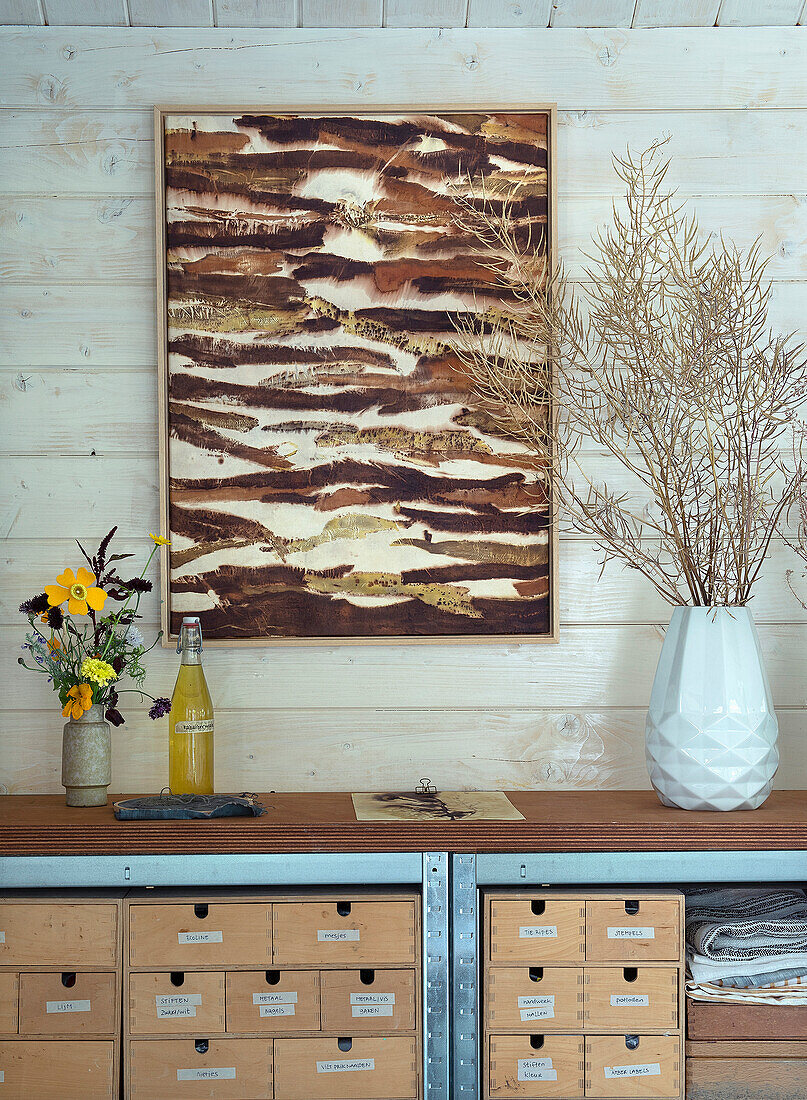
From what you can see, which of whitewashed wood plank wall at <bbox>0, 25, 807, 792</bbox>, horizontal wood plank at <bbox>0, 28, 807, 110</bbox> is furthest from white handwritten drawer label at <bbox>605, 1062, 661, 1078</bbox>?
horizontal wood plank at <bbox>0, 28, 807, 110</bbox>

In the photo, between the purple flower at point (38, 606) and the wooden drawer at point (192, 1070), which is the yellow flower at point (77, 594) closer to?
the purple flower at point (38, 606)

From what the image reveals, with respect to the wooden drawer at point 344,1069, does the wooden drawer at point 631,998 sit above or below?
above

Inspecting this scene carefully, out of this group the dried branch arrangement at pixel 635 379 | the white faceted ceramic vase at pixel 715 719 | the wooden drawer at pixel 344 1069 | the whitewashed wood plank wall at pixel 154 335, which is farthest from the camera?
the whitewashed wood plank wall at pixel 154 335

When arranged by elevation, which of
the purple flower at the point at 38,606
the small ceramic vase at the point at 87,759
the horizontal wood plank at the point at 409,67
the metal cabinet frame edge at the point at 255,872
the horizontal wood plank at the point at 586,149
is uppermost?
the horizontal wood plank at the point at 409,67

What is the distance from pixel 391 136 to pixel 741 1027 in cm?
172

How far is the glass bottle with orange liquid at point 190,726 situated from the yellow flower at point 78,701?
15cm

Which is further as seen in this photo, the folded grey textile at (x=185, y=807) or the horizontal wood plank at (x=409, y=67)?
the horizontal wood plank at (x=409, y=67)

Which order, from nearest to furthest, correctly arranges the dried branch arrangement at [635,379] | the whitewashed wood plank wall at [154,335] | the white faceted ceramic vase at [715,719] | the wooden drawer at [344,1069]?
the wooden drawer at [344,1069]
the white faceted ceramic vase at [715,719]
the dried branch arrangement at [635,379]
the whitewashed wood plank wall at [154,335]

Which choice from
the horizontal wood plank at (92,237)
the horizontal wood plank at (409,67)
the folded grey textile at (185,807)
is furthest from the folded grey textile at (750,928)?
the horizontal wood plank at (409,67)

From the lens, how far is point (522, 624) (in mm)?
1882

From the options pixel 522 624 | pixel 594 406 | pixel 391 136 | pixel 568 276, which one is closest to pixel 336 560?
pixel 522 624

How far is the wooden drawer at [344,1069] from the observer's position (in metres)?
1.48

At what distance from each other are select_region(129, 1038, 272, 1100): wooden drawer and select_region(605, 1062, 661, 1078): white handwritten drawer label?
534 mm

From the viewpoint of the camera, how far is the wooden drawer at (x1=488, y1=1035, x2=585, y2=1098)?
149 centimetres
